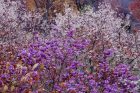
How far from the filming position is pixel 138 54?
1783 centimetres

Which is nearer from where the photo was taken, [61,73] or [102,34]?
[61,73]

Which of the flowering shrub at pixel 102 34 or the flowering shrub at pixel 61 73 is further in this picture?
the flowering shrub at pixel 102 34

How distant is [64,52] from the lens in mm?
10156

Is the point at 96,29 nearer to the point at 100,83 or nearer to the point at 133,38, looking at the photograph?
the point at 133,38

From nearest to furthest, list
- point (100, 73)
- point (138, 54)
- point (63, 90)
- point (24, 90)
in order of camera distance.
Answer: point (24, 90) → point (63, 90) → point (100, 73) → point (138, 54)

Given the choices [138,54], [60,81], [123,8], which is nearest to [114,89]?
[60,81]

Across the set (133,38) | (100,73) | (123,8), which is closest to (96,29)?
(133,38)

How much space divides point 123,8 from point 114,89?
1287 inches

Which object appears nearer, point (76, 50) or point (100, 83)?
point (100, 83)

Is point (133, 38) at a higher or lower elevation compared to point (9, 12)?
lower

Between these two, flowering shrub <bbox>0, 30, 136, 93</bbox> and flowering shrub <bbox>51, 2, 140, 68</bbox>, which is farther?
flowering shrub <bbox>51, 2, 140, 68</bbox>

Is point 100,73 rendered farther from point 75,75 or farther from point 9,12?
point 9,12

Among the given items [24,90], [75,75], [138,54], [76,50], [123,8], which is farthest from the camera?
[123,8]

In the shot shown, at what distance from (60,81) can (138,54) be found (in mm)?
8768
